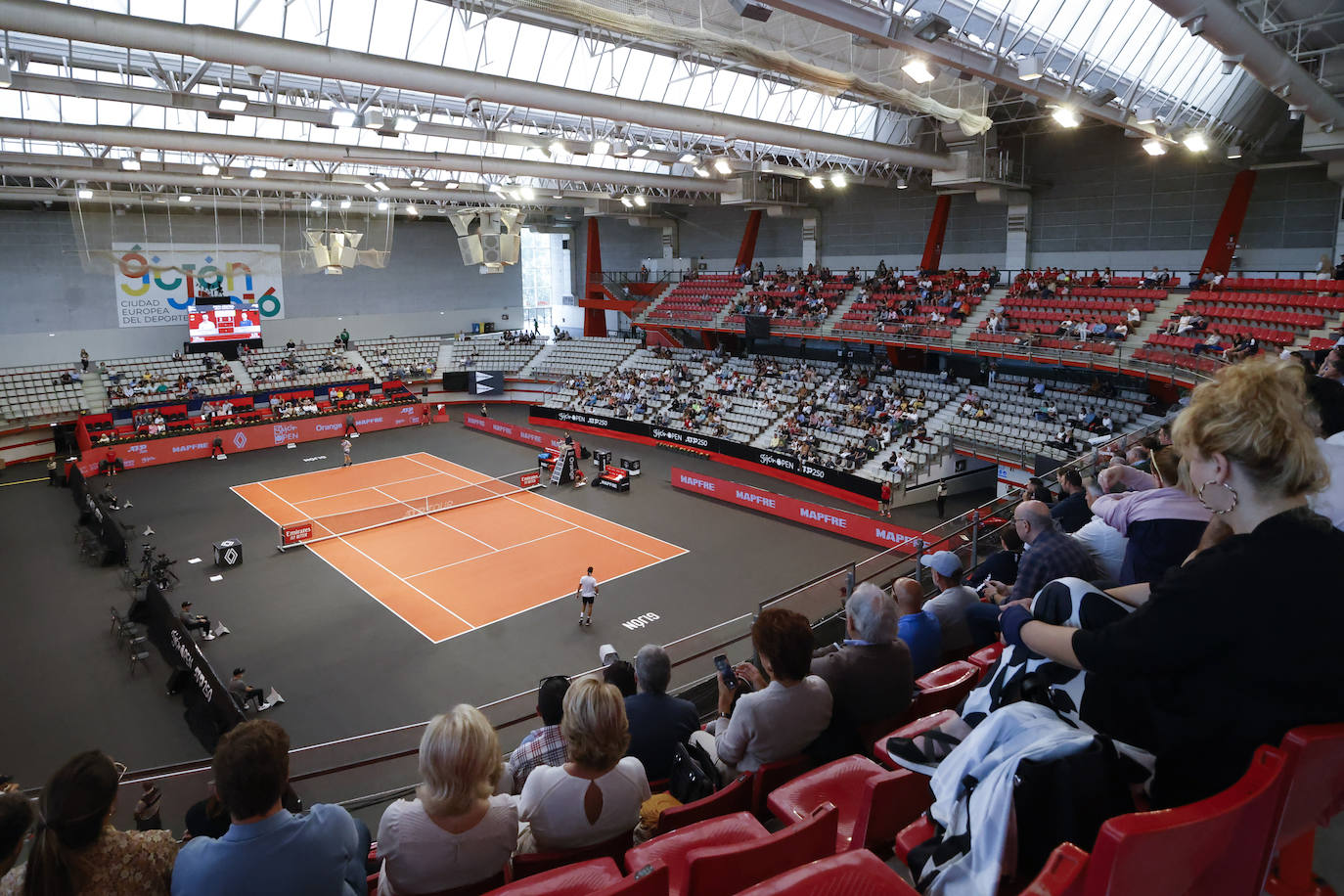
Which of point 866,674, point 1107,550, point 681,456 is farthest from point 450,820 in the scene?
point 681,456

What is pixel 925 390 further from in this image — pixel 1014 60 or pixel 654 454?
pixel 1014 60

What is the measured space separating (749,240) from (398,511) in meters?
24.7

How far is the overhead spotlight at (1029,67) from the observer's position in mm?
13273

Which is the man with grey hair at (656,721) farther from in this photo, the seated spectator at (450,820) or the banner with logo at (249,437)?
the banner with logo at (249,437)

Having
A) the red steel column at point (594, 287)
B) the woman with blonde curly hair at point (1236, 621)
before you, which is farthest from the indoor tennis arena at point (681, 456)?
Answer: the red steel column at point (594, 287)

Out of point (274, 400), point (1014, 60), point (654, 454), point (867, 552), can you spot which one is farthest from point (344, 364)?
point (1014, 60)

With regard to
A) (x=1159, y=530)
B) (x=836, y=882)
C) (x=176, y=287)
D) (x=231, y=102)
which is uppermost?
(x=231, y=102)

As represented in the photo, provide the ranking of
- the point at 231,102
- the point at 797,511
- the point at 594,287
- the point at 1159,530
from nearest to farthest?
the point at 1159,530 → the point at 231,102 → the point at 797,511 → the point at 594,287

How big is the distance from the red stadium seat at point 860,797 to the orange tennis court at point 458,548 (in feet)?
42.4

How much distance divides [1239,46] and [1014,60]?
12.0 ft

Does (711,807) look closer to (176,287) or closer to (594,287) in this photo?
(176,287)

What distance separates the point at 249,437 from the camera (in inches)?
1256

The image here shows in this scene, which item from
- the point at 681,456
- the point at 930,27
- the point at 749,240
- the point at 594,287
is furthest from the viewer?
the point at 594,287

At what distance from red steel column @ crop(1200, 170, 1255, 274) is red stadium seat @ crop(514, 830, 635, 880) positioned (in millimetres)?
28442
